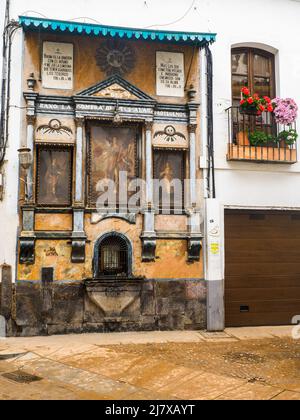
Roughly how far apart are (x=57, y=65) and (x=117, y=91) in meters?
1.31

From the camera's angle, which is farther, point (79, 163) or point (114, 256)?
point (114, 256)

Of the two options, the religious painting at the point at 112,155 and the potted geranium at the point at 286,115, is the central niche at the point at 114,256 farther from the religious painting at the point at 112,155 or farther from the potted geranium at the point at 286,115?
the potted geranium at the point at 286,115

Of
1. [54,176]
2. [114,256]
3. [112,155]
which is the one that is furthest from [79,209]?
[112,155]

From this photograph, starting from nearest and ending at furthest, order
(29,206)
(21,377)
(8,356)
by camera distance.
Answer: (21,377)
(8,356)
(29,206)

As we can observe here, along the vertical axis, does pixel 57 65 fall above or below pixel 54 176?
above

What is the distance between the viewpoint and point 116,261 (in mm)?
8977

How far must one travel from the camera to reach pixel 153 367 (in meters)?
6.38

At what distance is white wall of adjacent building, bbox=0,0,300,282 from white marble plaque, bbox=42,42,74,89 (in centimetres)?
51

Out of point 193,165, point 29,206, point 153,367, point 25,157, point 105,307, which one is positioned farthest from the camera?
point 193,165

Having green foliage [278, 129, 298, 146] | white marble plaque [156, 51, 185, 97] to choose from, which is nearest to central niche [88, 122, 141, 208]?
white marble plaque [156, 51, 185, 97]

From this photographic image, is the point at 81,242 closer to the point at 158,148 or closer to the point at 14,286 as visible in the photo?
the point at 14,286

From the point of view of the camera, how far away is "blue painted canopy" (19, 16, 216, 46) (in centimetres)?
821

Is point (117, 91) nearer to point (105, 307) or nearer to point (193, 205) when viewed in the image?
point (193, 205)

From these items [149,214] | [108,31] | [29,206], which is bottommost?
[149,214]
